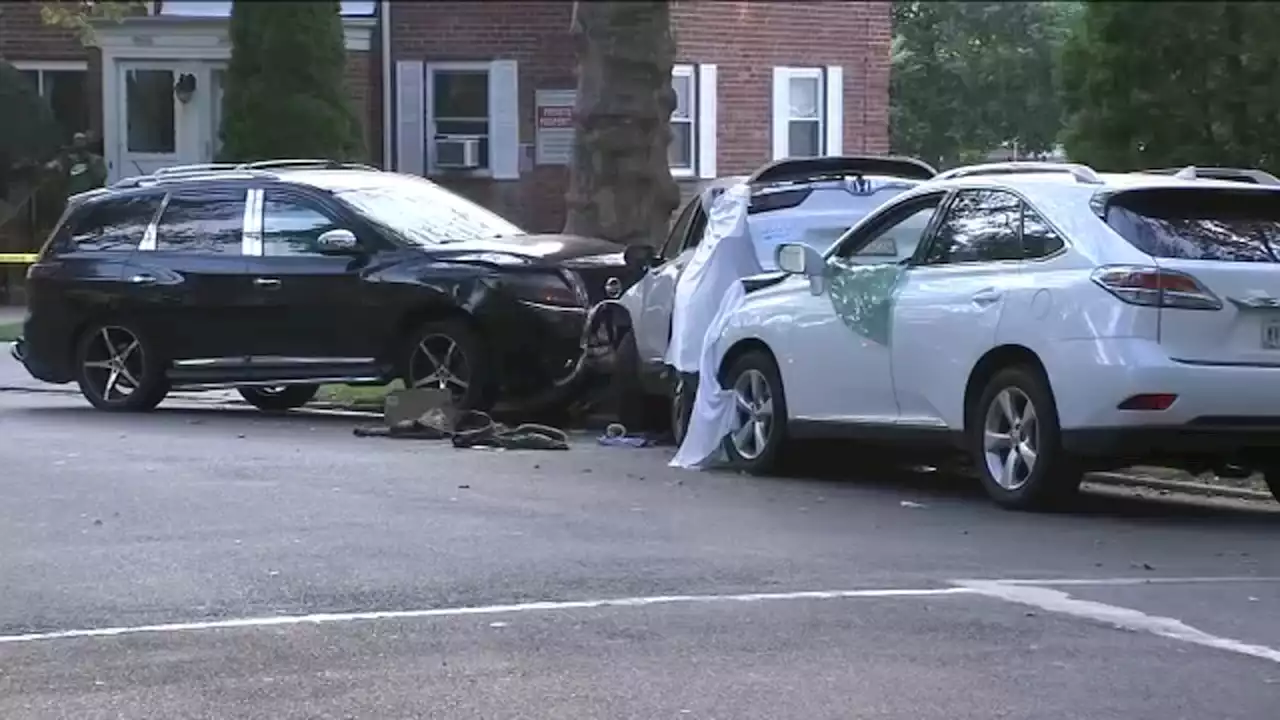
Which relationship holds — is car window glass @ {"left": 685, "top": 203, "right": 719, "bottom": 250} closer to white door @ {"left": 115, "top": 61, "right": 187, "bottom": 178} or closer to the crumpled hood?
the crumpled hood

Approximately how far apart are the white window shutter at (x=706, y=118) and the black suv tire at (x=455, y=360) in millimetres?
15325

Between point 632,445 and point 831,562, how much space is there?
16.5 ft

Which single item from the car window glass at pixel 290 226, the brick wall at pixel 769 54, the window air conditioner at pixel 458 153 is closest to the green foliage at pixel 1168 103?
the car window glass at pixel 290 226

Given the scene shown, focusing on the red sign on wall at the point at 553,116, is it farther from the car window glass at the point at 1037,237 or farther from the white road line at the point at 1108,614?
the white road line at the point at 1108,614

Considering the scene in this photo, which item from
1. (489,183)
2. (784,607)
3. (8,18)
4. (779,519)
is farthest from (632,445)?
(8,18)

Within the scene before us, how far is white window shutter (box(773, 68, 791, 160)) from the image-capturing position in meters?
30.5

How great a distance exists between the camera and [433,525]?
32.6 feet

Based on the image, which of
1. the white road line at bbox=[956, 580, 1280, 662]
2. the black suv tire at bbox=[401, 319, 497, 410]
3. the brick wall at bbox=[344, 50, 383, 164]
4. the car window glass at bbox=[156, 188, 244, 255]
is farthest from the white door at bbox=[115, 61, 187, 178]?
the white road line at bbox=[956, 580, 1280, 662]

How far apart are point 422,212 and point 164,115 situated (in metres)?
15.6

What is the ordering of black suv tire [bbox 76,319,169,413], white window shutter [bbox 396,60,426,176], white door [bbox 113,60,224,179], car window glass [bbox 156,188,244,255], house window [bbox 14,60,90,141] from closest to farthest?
car window glass [bbox 156,188,244,255]
black suv tire [bbox 76,319,169,413]
white window shutter [bbox 396,60,426,176]
white door [bbox 113,60,224,179]
house window [bbox 14,60,90,141]

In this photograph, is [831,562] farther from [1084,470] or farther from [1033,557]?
[1084,470]

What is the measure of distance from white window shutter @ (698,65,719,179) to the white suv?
15.3 m

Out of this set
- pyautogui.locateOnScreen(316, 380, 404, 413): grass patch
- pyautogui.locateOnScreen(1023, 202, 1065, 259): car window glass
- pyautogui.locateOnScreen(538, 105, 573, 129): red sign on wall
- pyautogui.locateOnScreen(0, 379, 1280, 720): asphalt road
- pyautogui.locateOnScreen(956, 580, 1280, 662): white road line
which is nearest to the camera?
pyautogui.locateOnScreen(0, 379, 1280, 720): asphalt road

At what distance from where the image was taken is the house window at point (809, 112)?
3062 centimetres
